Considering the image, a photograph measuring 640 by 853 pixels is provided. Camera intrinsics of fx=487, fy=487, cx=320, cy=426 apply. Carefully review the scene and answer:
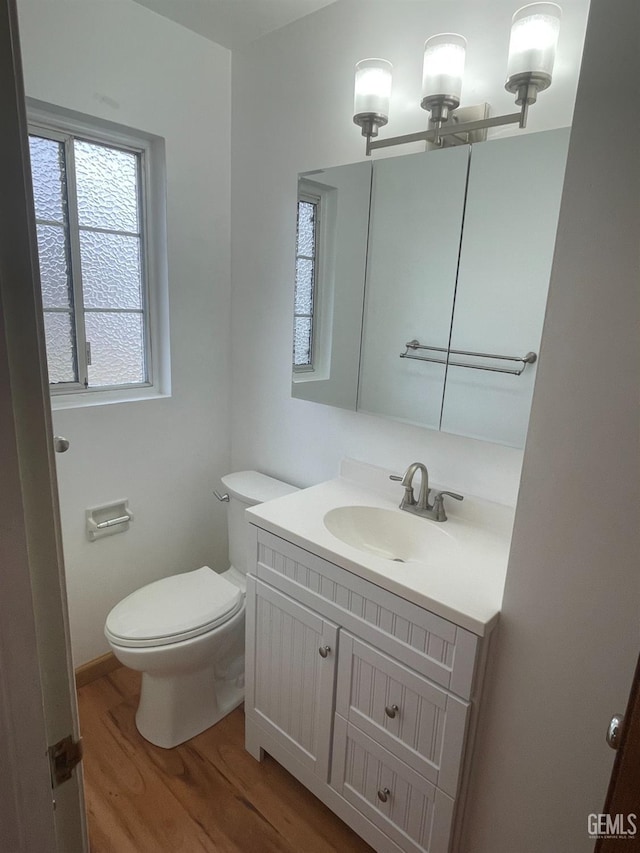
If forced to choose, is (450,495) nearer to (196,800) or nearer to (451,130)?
(451,130)

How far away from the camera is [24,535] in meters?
0.50

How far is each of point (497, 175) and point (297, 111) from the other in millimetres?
823

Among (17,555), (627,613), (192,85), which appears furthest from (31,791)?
(192,85)

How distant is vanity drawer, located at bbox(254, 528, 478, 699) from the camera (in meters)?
1.08

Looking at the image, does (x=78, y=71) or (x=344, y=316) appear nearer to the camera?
(x=78, y=71)

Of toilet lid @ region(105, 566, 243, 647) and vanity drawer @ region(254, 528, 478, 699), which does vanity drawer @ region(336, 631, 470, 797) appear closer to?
vanity drawer @ region(254, 528, 478, 699)

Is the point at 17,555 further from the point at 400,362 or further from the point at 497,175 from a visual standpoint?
the point at 497,175

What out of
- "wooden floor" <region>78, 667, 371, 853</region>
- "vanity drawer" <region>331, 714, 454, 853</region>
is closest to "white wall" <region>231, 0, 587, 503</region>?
"vanity drawer" <region>331, 714, 454, 853</region>

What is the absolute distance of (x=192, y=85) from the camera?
71.3 inches

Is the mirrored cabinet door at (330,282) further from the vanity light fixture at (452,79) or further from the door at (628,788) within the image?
the door at (628,788)

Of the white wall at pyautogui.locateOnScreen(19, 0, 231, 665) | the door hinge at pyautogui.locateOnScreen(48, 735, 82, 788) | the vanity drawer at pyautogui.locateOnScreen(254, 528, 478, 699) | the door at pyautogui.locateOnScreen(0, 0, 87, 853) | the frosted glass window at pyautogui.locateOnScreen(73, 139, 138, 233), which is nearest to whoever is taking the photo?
the door at pyautogui.locateOnScreen(0, 0, 87, 853)

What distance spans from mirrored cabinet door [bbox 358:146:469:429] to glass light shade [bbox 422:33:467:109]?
0.14 metres

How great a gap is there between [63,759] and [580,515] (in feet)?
2.97

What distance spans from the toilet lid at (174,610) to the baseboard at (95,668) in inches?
18.5
